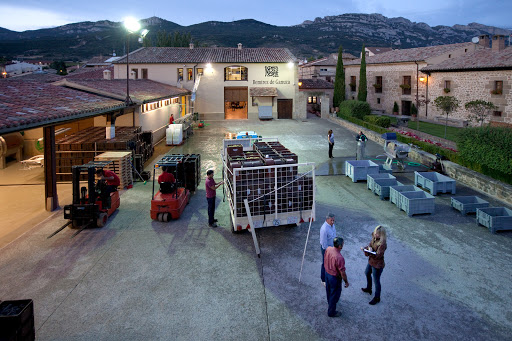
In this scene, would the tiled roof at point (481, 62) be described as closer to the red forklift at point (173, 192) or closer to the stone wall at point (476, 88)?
the stone wall at point (476, 88)

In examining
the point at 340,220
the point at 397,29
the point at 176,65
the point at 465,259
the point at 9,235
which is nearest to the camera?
the point at 465,259

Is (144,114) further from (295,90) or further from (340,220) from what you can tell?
(295,90)

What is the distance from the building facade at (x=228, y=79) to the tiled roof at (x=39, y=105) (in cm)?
2414

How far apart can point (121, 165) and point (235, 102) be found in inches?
1117

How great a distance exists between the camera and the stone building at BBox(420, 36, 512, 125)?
29.6m

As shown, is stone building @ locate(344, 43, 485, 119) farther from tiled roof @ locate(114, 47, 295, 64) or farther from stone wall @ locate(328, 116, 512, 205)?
stone wall @ locate(328, 116, 512, 205)

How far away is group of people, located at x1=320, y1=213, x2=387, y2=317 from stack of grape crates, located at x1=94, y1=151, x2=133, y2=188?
34.9 feet

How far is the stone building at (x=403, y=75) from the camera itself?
40375 mm

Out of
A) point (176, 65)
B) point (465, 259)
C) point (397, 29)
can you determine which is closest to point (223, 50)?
point (176, 65)

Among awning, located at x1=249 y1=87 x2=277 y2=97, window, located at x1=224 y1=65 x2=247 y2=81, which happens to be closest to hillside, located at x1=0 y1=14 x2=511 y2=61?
window, located at x1=224 y1=65 x2=247 y2=81

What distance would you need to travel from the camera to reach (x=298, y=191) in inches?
399

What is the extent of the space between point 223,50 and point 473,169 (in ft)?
116

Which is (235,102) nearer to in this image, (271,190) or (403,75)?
(403,75)

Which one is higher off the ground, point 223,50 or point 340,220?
point 223,50
